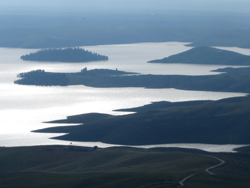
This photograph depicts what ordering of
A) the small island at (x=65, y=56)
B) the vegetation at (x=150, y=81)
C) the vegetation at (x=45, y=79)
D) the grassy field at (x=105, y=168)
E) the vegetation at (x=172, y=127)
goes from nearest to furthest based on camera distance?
the grassy field at (x=105, y=168) → the vegetation at (x=172, y=127) → the vegetation at (x=150, y=81) → the vegetation at (x=45, y=79) → the small island at (x=65, y=56)

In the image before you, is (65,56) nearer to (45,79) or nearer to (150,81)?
(45,79)

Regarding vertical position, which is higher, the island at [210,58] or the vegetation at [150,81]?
the island at [210,58]

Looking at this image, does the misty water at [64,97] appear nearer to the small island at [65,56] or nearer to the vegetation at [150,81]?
the small island at [65,56]

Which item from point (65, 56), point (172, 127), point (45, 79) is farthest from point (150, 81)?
point (65, 56)

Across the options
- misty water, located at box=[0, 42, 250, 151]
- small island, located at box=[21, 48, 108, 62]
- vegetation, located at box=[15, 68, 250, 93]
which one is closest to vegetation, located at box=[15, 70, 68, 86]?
vegetation, located at box=[15, 68, 250, 93]

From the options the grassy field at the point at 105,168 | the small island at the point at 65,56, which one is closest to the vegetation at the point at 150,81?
the small island at the point at 65,56

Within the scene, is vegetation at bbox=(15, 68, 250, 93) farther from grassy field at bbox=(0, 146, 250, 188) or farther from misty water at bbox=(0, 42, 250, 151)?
grassy field at bbox=(0, 146, 250, 188)

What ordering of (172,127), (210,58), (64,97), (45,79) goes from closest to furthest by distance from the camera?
(172,127) → (64,97) → (45,79) → (210,58)
